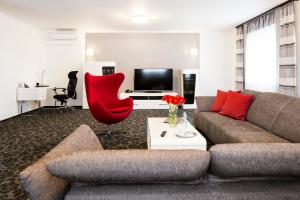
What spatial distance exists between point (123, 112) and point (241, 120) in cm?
191

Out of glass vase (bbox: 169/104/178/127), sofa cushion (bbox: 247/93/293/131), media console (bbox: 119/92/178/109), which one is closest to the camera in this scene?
sofa cushion (bbox: 247/93/293/131)

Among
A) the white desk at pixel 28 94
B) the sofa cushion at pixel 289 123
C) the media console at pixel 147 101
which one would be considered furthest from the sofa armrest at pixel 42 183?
the media console at pixel 147 101

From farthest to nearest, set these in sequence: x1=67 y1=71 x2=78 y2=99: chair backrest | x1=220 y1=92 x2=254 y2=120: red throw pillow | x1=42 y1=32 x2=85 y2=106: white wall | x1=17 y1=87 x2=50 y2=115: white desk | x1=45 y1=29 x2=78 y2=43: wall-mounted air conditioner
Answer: x1=42 y1=32 x2=85 y2=106: white wall
x1=45 y1=29 x2=78 y2=43: wall-mounted air conditioner
x1=67 y1=71 x2=78 y2=99: chair backrest
x1=17 y1=87 x2=50 y2=115: white desk
x1=220 y1=92 x2=254 y2=120: red throw pillow

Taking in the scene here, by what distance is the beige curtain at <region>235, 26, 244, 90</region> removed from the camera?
23.1 feet

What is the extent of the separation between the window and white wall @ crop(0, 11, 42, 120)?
6.14 m

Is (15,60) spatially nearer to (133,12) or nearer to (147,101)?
(133,12)

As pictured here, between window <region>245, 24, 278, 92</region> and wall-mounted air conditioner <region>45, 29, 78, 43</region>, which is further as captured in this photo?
wall-mounted air conditioner <region>45, 29, 78, 43</region>

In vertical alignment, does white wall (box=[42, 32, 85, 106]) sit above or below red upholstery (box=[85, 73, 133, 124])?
above

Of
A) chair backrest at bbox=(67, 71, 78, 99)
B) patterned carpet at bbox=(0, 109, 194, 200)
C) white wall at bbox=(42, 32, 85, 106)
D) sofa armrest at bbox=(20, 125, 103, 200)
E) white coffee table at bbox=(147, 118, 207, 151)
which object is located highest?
white wall at bbox=(42, 32, 85, 106)

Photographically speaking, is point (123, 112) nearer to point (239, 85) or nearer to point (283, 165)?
point (283, 165)

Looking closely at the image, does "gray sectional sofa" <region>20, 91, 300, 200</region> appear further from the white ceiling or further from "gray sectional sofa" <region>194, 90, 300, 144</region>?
the white ceiling

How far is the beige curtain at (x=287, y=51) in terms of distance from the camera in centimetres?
469

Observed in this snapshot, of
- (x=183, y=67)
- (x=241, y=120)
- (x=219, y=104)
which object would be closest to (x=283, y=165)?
(x=241, y=120)

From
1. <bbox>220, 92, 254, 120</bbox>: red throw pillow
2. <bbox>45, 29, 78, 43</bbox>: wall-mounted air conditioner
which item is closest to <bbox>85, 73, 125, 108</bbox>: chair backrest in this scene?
<bbox>220, 92, 254, 120</bbox>: red throw pillow
